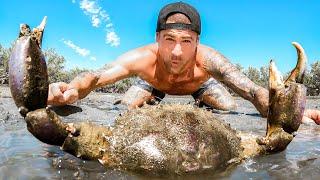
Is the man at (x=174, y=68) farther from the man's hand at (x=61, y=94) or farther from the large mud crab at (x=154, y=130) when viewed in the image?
the large mud crab at (x=154, y=130)

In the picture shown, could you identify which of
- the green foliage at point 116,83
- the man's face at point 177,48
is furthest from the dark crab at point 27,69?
the green foliage at point 116,83

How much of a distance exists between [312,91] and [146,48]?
1611 cm

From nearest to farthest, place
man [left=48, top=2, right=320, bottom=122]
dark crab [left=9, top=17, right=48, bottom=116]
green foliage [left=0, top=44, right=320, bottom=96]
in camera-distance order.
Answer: dark crab [left=9, top=17, right=48, bottom=116] < man [left=48, top=2, right=320, bottom=122] < green foliage [left=0, top=44, right=320, bottom=96]

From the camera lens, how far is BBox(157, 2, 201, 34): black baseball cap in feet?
18.9

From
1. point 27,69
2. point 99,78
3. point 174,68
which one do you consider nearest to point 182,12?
point 174,68

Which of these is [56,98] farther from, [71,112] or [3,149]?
[3,149]

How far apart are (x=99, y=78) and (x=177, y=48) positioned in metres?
1.14

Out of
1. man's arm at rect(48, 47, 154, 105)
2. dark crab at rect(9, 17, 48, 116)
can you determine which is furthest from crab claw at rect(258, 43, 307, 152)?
man's arm at rect(48, 47, 154, 105)

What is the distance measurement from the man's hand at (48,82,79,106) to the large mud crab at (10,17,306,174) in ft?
7.72

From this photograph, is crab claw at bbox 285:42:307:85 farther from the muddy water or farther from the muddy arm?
the muddy arm

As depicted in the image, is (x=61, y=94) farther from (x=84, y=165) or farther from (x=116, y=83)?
(x=116, y=83)

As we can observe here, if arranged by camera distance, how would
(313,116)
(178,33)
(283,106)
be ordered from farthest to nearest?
(313,116) < (178,33) < (283,106)

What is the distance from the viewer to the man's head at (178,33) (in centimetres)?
573

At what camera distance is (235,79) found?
19.5 feet
